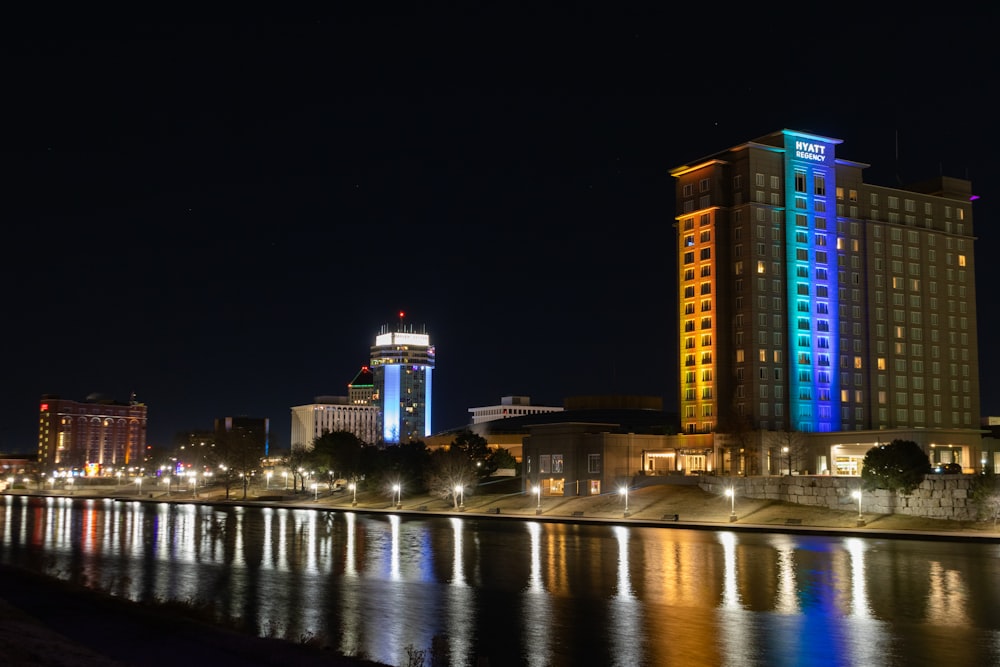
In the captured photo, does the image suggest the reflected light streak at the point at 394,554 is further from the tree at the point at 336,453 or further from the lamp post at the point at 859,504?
the tree at the point at 336,453

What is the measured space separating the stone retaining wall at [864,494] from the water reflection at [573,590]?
16.7m

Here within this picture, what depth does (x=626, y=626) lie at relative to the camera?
40.9 m

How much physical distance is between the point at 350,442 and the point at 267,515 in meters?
57.0

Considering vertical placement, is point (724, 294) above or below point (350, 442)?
above

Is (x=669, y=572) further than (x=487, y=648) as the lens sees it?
Yes

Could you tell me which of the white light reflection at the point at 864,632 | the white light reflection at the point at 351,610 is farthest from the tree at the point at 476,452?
the white light reflection at the point at 864,632

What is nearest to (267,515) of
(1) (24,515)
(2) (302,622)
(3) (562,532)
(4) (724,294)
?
(1) (24,515)

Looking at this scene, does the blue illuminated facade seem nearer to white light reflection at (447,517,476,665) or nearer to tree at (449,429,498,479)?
tree at (449,429,498,479)

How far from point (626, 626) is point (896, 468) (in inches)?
2926

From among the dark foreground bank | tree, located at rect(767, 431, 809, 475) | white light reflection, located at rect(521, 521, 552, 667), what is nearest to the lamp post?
tree, located at rect(767, 431, 809, 475)

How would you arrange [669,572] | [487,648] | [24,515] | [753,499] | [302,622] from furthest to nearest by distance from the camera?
[24,515] → [753,499] → [669,572] → [302,622] → [487,648]

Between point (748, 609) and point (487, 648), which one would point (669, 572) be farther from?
point (487, 648)

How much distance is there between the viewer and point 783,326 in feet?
533

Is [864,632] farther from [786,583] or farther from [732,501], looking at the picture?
[732,501]
